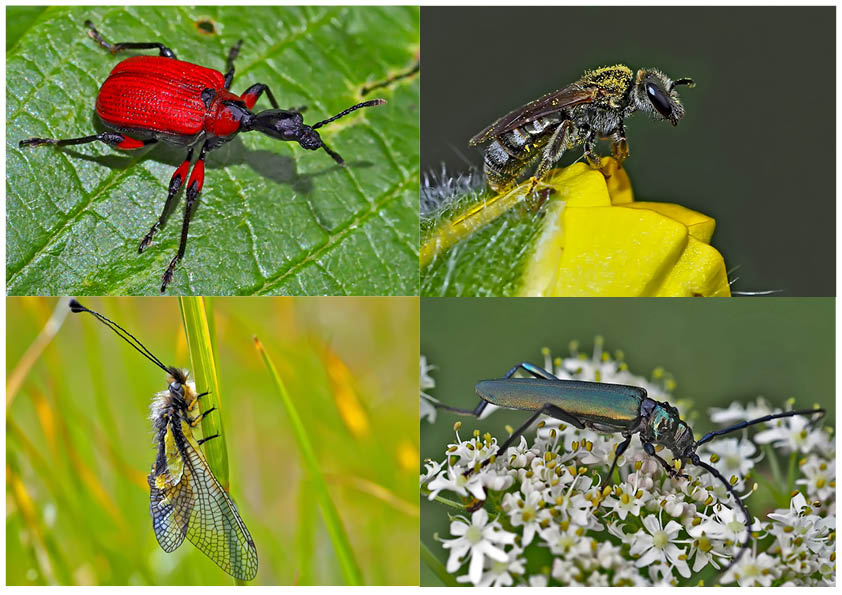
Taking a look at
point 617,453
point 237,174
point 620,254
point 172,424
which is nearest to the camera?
point 620,254

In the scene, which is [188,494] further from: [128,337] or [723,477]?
[723,477]

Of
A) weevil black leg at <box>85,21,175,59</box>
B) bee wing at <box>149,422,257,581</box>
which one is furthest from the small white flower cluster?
weevil black leg at <box>85,21,175,59</box>

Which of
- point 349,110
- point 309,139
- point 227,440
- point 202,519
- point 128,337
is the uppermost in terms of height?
point 349,110

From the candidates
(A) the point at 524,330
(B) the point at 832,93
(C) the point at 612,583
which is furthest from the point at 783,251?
(C) the point at 612,583

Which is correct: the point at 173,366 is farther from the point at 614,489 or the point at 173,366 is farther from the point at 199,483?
the point at 614,489

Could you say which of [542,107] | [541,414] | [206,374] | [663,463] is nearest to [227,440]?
[206,374]

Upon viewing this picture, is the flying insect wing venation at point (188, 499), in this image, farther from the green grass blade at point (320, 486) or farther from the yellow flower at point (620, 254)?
the yellow flower at point (620, 254)
